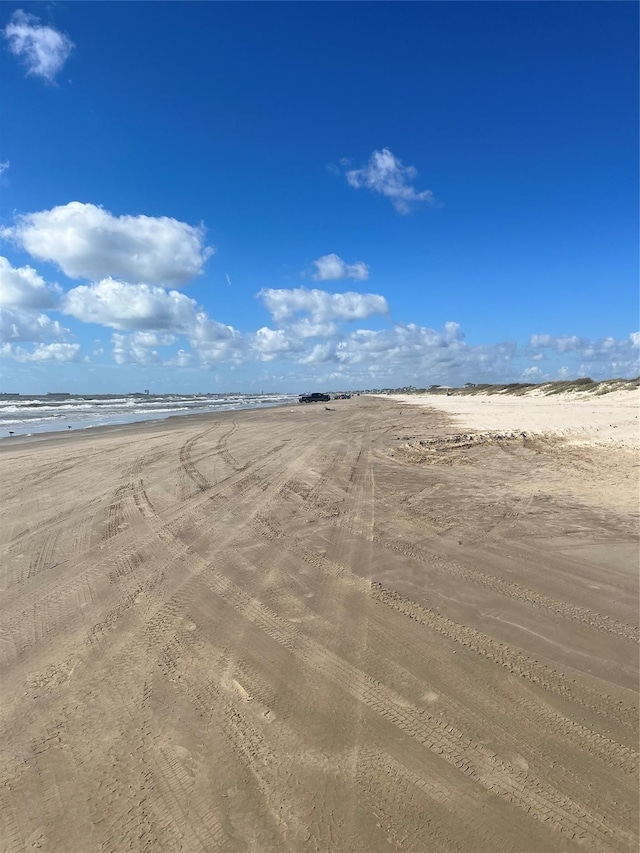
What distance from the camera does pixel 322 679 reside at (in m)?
3.43

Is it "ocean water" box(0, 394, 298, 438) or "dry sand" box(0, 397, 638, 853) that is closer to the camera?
"dry sand" box(0, 397, 638, 853)

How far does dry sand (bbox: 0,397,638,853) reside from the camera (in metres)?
2.36

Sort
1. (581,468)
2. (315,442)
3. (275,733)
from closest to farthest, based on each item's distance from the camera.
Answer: (275,733) < (581,468) < (315,442)

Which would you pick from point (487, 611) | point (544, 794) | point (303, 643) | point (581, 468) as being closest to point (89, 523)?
point (303, 643)

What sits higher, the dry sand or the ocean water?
the ocean water

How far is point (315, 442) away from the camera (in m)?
17.5

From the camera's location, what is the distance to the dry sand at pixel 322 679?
2.36 metres

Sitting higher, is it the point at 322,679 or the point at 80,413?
the point at 80,413

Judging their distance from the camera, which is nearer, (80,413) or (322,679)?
(322,679)

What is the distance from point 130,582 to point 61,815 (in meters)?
2.89

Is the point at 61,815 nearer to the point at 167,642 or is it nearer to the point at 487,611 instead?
the point at 167,642

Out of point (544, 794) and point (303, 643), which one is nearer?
point (544, 794)

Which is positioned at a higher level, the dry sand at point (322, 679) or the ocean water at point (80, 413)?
the ocean water at point (80, 413)

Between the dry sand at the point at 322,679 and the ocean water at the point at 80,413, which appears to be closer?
the dry sand at the point at 322,679
